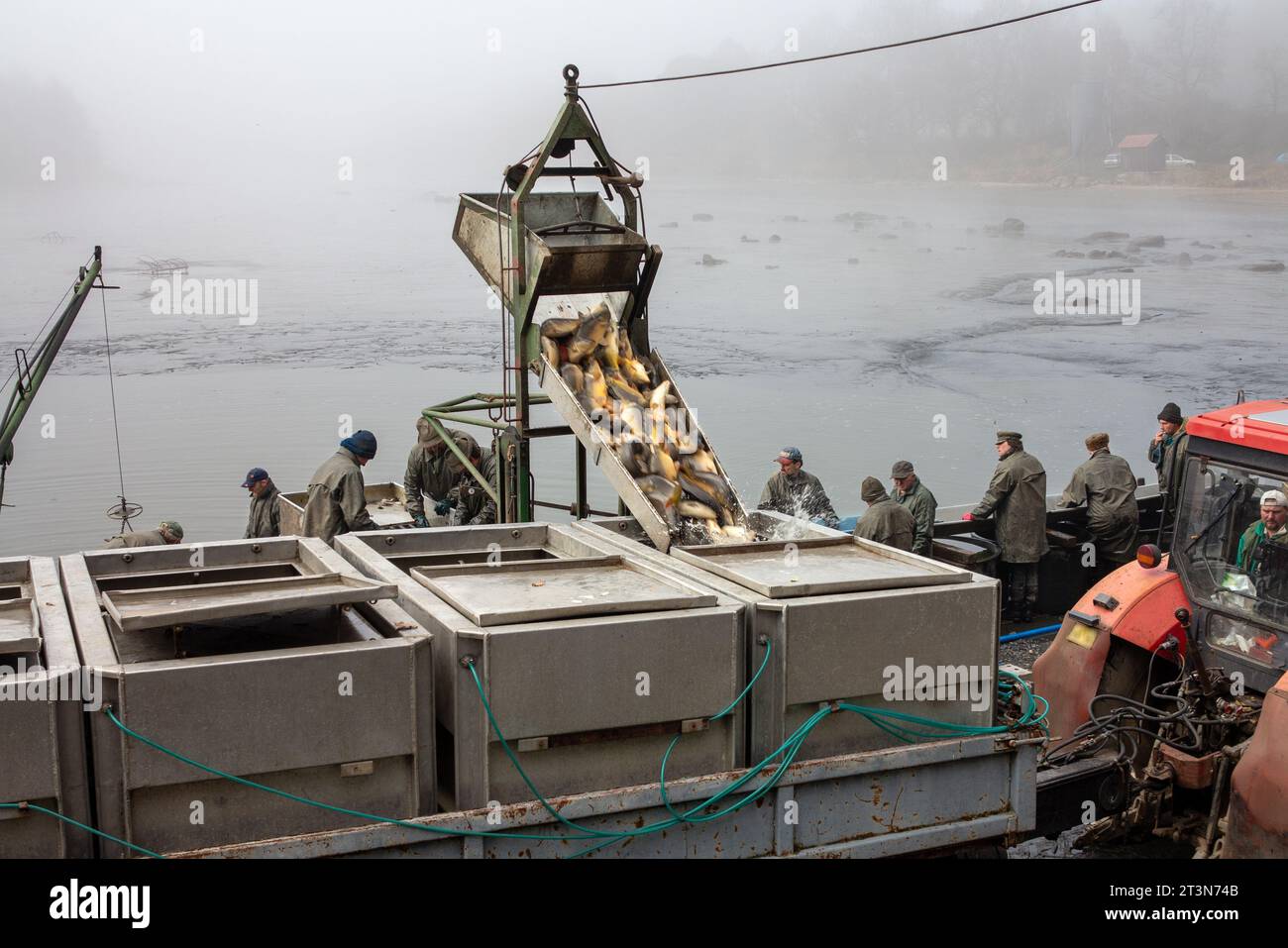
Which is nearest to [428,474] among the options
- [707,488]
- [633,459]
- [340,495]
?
[340,495]

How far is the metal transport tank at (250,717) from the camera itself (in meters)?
3.71

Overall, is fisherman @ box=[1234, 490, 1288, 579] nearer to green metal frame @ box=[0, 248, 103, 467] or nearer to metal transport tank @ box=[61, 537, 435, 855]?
metal transport tank @ box=[61, 537, 435, 855]

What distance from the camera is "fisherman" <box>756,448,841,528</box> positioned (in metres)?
9.91

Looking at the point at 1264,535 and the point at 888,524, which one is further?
the point at 888,524

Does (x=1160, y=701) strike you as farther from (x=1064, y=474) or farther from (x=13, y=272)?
(x=13, y=272)

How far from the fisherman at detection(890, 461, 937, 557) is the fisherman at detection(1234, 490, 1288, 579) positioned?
355 centimetres

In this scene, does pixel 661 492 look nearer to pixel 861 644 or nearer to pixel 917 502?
pixel 861 644

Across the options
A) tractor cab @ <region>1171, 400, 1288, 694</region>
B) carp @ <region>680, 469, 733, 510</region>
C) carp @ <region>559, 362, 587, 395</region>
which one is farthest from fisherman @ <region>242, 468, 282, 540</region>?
tractor cab @ <region>1171, 400, 1288, 694</region>

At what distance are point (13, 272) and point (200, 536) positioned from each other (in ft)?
70.3

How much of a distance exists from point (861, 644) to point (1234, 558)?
6.95ft

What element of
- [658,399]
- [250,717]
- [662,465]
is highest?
[658,399]

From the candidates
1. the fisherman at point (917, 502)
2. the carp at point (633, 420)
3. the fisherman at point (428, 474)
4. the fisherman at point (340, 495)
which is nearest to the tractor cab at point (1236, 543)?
the carp at point (633, 420)

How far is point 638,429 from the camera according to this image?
6.96 meters

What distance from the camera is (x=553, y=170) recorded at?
7.71m
